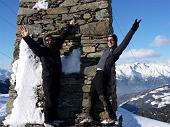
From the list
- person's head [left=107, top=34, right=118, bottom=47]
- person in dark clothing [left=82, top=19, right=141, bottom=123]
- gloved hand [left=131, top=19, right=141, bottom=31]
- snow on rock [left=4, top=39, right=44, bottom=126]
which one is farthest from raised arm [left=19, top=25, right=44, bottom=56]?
gloved hand [left=131, top=19, right=141, bottom=31]

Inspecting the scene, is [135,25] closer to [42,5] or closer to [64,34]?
[64,34]

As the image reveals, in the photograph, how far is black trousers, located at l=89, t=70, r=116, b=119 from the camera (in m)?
7.87

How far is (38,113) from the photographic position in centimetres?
846

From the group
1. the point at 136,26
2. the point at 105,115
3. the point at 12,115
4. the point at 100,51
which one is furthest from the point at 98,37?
the point at 12,115

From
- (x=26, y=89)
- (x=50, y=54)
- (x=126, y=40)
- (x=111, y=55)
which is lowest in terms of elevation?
(x=26, y=89)

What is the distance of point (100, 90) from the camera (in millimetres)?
7871

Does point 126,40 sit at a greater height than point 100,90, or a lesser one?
greater

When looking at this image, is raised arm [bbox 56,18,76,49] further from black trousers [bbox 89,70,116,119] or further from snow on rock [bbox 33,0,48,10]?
black trousers [bbox 89,70,116,119]

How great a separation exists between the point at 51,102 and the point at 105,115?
53.3 inches

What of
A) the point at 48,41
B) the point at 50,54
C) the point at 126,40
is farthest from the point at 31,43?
the point at 126,40

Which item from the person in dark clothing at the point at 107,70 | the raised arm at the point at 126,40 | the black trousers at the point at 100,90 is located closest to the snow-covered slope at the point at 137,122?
the black trousers at the point at 100,90

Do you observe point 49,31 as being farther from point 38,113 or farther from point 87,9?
point 38,113

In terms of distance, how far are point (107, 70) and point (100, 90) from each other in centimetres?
50

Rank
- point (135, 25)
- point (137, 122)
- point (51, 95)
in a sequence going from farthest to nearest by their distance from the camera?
point (137, 122), point (51, 95), point (135, 25)
